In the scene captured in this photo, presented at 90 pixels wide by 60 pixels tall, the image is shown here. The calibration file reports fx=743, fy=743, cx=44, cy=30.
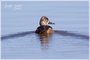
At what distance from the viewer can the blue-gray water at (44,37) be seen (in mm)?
20266

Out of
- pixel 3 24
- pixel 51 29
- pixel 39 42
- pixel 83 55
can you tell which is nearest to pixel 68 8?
pixel 3 24

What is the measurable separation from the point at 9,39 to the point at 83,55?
→ 3743mm

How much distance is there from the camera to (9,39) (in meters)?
22.8

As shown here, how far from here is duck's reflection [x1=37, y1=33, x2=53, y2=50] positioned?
2150cm

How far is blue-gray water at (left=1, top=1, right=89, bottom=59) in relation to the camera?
66.5 feet

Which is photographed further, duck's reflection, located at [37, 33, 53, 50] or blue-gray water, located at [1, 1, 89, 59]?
duck's reflection, located at [37, 33, 53, 50]

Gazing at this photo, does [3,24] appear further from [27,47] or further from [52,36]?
[27,47]

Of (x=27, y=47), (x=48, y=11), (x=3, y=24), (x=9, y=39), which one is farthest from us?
(x=48, y=11)

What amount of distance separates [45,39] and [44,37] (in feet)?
1.81

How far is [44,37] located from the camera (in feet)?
77.5

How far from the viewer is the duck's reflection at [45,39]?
2150cm

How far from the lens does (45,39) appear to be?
909 inches

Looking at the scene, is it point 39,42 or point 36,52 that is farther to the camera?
point 39,42

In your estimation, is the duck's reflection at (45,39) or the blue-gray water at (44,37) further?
the duck's reflection at (45,39)
